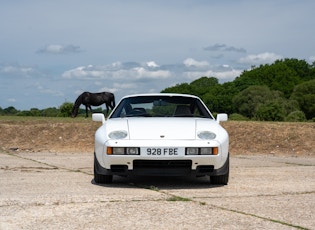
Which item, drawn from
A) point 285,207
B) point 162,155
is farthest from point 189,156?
point 285,207

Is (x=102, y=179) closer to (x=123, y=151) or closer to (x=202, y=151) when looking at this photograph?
(x=123, y=151)

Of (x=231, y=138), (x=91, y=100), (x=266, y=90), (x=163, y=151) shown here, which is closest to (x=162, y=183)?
(x=163, y=151)

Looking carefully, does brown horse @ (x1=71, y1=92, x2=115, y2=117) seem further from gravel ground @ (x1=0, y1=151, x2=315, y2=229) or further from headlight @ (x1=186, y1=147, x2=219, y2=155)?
headlight @ (x1=186, y1=147, x2=219, y2=155)

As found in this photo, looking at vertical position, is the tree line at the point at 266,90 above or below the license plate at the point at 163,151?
above

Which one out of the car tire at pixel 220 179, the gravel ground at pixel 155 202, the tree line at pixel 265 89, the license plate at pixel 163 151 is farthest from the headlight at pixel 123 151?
the tree line at pixel 265 89

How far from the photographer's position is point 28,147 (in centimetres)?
1673

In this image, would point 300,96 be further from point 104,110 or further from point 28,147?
point 28,147

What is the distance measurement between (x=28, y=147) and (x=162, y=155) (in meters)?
10.6

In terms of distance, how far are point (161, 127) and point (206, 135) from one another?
2.07 ft

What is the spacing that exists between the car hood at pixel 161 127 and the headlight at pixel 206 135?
0.22ft

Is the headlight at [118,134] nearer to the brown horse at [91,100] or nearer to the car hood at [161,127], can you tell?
the car hood at [161,127]

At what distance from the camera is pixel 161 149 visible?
6.98m

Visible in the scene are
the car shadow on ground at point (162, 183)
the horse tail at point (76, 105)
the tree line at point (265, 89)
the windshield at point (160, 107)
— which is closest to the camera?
the car shadow on ground at point (162, 183)

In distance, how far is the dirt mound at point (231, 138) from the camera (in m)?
15.6
